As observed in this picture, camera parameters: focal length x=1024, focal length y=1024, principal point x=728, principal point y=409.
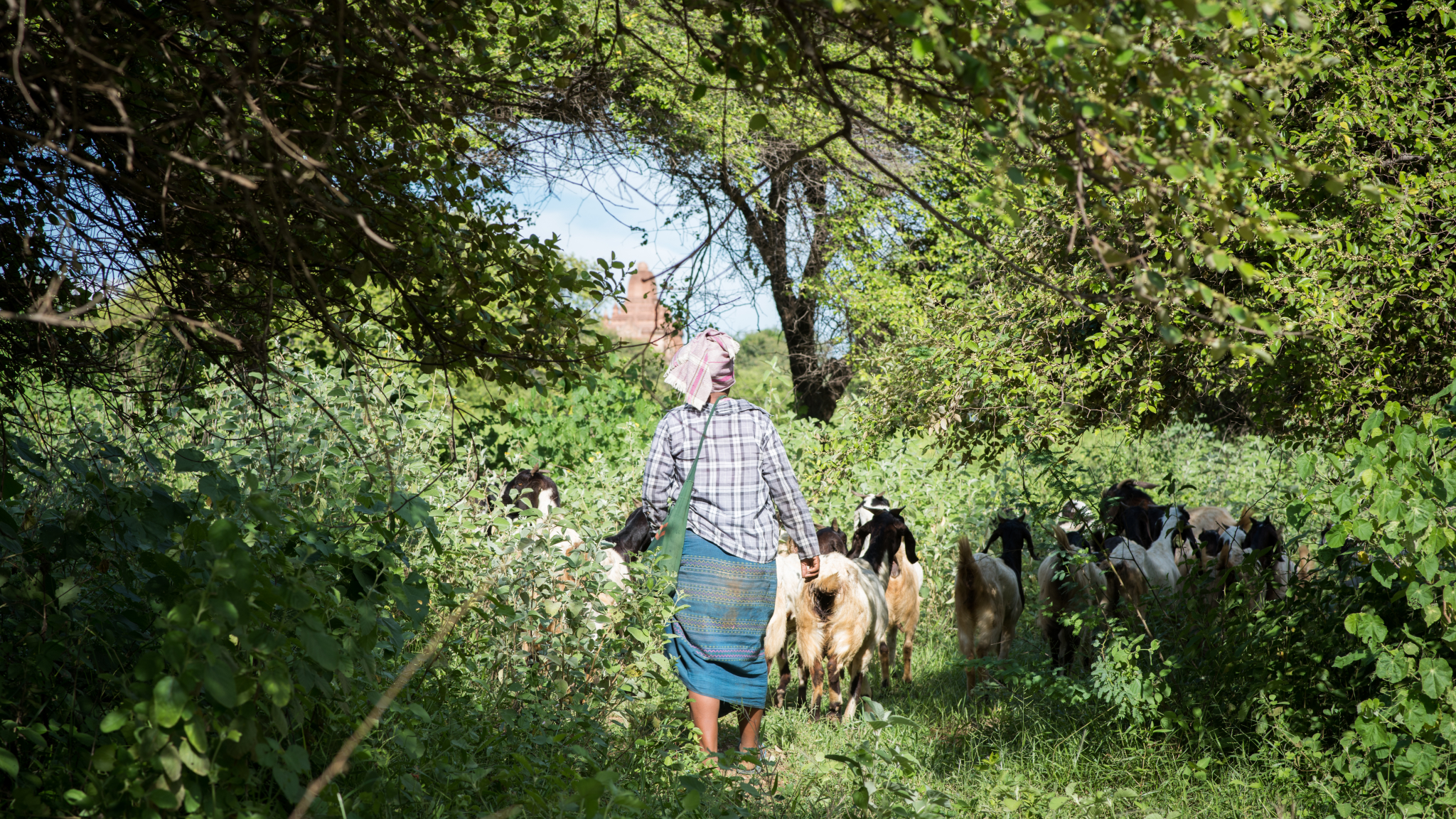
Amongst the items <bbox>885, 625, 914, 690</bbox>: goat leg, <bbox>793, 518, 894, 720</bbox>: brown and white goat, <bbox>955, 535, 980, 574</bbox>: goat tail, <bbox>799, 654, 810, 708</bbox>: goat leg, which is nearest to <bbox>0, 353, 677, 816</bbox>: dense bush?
<bbox>793, 518, 894, 720</bbox>: brown and white goat

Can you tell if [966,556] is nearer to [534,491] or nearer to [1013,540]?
[1013,540]

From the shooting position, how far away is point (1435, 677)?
3.62 metres

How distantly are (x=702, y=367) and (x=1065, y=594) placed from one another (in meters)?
3.28

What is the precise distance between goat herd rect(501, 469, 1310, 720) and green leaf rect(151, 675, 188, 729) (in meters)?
3.24

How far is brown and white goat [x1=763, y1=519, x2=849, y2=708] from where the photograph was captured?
612 centimetres

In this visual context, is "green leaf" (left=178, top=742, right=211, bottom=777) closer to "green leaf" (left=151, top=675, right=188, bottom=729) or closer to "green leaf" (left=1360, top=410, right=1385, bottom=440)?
"green leaf" (left=151, top=675, right=188, bottom=729)

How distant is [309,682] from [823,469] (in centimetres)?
785

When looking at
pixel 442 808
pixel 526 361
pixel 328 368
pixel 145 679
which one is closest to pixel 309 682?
pixel 145 679

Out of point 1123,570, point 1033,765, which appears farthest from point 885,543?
point 1033,765

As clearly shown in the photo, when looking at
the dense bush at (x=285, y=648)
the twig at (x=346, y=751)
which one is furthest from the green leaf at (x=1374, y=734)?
the twig at (x=346, y=751)

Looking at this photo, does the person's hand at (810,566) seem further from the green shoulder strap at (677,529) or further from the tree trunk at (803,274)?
the tree trunk at (803,274)

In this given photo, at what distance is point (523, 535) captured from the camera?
4750mm

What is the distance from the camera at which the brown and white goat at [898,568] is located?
278 inches

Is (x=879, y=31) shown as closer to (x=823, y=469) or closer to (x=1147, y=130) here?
(x=1147, y=130)
